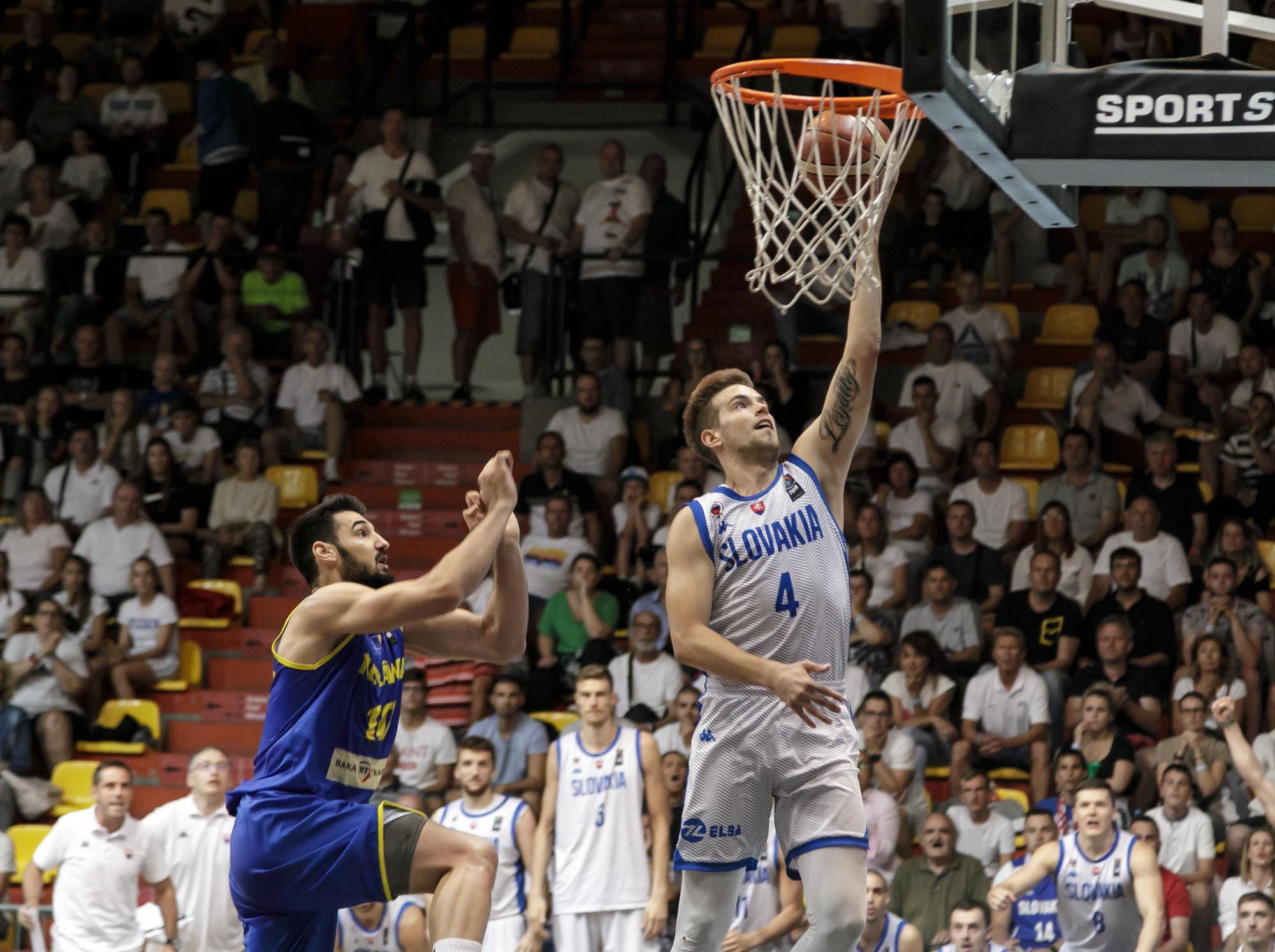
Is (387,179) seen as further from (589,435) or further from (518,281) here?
(589,435)

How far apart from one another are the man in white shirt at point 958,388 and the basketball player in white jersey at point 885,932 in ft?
15.7

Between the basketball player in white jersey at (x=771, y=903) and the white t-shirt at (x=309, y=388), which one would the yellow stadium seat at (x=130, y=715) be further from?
the basketball player in white jersey at (x=771, y=903)

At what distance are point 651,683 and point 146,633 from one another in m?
3.94

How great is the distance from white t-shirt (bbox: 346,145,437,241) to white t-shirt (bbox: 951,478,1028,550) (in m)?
5.37

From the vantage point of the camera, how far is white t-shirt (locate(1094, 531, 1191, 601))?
12.4 m

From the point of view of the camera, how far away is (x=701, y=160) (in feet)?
53.6

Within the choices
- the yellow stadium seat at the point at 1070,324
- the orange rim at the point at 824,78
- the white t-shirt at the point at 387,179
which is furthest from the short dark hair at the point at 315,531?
the yellow stadium seat at the point at 1070,324

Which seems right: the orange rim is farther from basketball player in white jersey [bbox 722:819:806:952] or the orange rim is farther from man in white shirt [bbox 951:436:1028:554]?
man in white shirt [bbox 951:436:1028:554]

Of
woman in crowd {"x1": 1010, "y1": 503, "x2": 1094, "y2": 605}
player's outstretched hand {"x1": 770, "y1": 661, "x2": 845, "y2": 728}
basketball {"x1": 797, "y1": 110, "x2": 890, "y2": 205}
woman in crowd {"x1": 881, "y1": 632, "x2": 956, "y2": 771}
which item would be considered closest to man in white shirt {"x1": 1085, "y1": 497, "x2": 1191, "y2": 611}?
woman in crowd {"x1": 1010, "y1": 503, "x2": 1094, "y2": 605}

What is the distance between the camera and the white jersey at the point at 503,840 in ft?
35.8

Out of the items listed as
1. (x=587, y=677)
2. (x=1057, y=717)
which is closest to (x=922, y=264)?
(x=1057, y=717)

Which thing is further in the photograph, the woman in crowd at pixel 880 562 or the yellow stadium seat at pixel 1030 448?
the yellow stadium seat at pixel 1030 448

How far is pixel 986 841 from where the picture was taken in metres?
11.1

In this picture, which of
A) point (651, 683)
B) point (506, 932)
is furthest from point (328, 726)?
point (651, 683)
